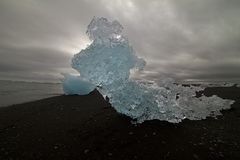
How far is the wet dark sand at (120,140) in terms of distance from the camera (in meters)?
5.59

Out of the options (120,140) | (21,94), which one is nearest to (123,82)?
(120,140)

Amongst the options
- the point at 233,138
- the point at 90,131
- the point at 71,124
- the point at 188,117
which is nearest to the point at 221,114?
the point at 188,117

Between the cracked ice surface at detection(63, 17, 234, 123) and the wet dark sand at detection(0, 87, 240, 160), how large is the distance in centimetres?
52

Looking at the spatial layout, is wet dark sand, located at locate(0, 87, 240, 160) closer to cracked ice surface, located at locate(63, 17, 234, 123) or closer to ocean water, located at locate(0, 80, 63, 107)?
cracked ice surface, located at locate(63, 17, 234, 123)

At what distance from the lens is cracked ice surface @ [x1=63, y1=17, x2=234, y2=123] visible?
7.28 meters

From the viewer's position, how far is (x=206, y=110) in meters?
9.48

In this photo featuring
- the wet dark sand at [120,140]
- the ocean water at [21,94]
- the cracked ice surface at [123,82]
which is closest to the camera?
the wet dark sand at [120,140]

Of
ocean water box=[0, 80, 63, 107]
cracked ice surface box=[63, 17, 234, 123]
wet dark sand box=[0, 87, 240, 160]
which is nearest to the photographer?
wet dark sand box=[0, 87, 240, 160]

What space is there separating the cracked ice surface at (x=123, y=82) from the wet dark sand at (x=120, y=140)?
0.52 meters

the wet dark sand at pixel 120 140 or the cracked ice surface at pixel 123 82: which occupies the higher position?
the cracked ice surface at pixel 123 82

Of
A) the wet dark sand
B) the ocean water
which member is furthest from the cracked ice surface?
the ocean water

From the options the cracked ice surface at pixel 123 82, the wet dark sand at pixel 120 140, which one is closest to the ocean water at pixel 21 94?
the wet dark sand at pixel 120 140

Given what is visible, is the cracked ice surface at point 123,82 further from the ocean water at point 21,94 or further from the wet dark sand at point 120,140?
the ocean water at point 21,94

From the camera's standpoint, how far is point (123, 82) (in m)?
7.23
